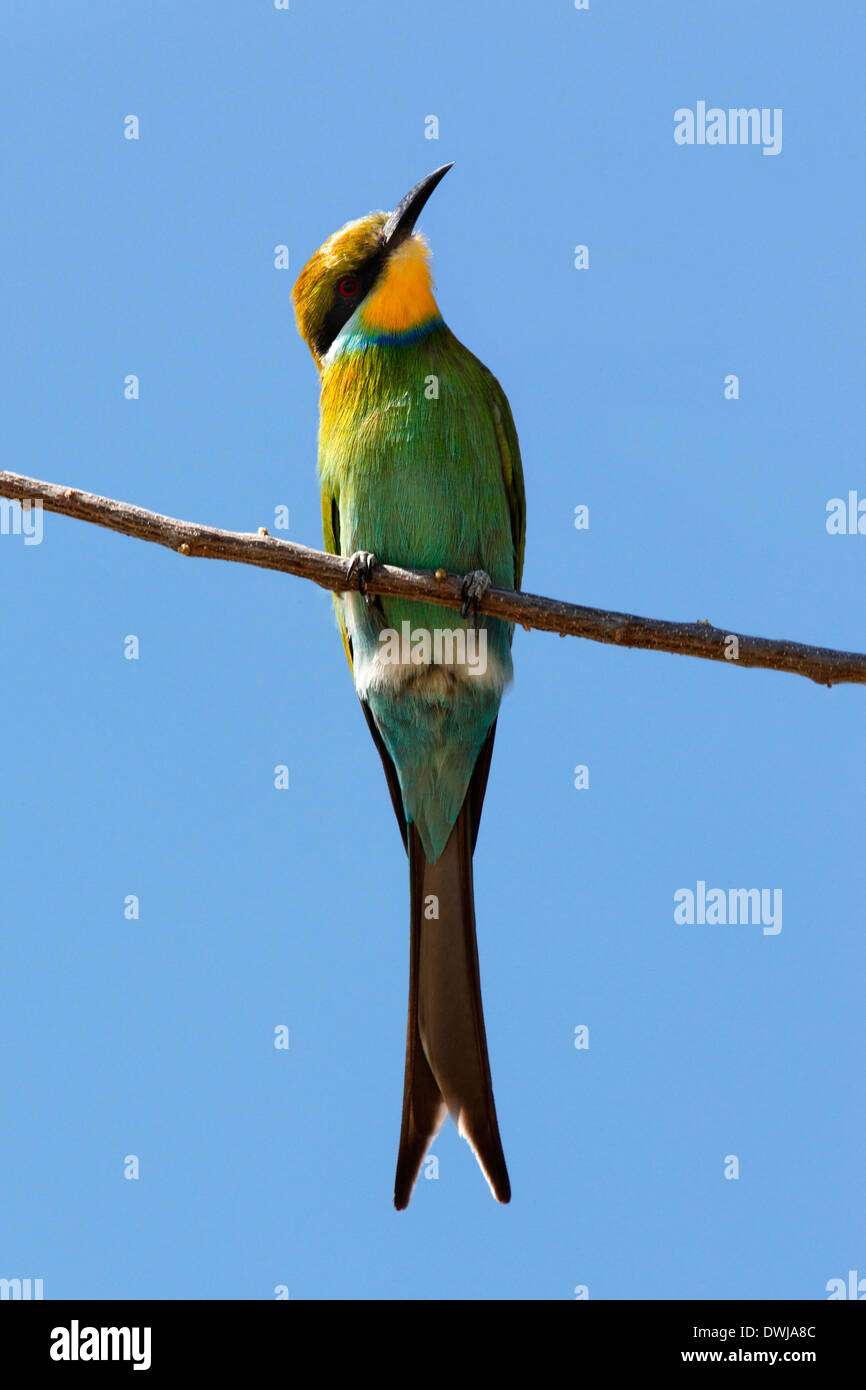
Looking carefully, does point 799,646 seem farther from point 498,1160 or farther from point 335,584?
point 498,1160

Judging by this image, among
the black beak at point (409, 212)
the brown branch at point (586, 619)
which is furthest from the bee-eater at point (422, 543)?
the brown branch at point (586, 619)

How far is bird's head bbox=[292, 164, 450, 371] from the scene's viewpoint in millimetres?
5684

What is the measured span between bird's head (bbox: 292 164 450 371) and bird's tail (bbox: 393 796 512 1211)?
2463 millimetres

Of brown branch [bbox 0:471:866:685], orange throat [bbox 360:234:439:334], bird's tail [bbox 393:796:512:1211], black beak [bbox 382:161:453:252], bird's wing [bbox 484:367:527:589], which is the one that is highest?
black beak [bbox 382:161:453:252]

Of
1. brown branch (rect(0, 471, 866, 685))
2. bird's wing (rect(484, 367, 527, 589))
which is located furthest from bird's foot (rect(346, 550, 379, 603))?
bird's wing (rect(484, 367, 527, 589))

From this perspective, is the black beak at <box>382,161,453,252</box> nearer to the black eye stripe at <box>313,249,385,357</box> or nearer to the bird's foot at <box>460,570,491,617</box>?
the black eye stripe at <box>313,249,385,357</box>

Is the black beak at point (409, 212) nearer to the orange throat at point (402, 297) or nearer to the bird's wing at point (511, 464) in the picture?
the orange throat at point (402, 297)

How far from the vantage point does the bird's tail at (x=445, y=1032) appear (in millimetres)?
4855

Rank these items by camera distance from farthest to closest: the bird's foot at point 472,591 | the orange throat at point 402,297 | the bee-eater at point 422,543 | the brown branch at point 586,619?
the orange throat at point 402,297 < the bee-eater at point 422,543 < the bird's foot at point 472,591 < the brown branch at point 586,619

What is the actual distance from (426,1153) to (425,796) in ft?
5.04

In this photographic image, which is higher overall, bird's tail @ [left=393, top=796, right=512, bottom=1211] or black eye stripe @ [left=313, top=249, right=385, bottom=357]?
black eye stripe @ [left=313, top=249, right=385, bottom=357]

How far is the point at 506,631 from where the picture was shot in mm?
5664

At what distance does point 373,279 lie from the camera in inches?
227

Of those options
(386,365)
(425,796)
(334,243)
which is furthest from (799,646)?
(334,243)
